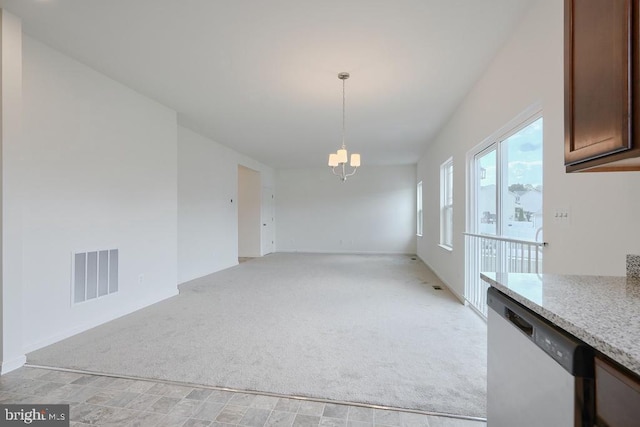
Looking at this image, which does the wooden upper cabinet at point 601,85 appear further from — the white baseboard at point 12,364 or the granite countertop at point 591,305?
the white baseboard at point 12,364

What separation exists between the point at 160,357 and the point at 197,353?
0.91 feet

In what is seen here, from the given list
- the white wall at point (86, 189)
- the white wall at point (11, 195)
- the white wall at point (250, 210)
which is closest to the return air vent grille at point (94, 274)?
the white wall at point (86, 189)

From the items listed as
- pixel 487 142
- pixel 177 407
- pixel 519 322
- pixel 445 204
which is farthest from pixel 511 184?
pixel 177 407

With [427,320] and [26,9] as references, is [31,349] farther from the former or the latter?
[427,320]

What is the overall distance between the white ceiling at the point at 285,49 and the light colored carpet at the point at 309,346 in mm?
2609

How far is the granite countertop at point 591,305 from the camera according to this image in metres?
0.65

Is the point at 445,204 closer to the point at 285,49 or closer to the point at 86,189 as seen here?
the point at 285,49

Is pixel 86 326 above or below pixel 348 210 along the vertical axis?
below

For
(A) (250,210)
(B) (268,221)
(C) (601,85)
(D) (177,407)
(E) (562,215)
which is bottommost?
(D) (177,407)

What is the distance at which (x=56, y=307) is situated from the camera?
263 cm

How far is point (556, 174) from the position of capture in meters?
1.78

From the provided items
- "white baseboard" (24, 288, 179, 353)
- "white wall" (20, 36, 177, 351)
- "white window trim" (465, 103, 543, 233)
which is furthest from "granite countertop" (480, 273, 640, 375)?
"white baseboard" (24, 288, 179, 353)

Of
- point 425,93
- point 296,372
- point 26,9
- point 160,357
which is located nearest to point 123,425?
point 160,357

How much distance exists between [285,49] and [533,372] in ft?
9.12
